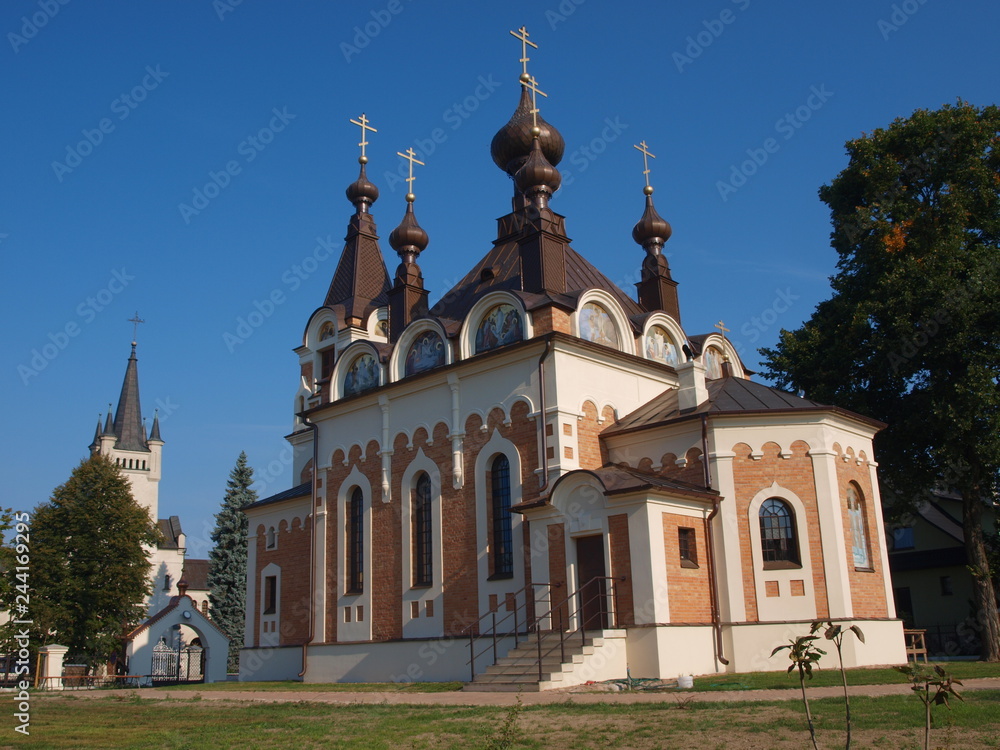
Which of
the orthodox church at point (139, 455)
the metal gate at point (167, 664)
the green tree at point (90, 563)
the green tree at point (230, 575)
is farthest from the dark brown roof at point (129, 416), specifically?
the metal gate at point (167, 664)

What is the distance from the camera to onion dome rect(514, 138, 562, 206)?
81.2 feet

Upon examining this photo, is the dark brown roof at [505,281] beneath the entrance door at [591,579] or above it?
above

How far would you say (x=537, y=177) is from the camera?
24734 millimetres

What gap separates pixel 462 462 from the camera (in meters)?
21.8

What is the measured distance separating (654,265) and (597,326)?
6.29m

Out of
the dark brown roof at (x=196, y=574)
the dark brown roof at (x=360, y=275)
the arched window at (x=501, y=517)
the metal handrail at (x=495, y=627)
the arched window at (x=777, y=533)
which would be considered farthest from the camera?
the dark brown roof at (x=196, y=574)

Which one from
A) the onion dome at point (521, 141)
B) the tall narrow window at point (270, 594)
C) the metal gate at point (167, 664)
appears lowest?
the metal gate at point (167, 664)

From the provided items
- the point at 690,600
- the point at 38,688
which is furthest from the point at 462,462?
the point at 38,688

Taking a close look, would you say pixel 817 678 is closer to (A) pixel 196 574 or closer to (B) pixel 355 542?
(B) pixel 355 542

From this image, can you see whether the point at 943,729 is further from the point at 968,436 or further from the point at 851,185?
the point at 851,185

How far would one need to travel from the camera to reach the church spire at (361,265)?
1265 inches

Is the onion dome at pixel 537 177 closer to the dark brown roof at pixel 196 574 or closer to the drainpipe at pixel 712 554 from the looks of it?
the drainpipe at pixel 712 554

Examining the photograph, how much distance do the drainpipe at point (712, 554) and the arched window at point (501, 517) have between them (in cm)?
441

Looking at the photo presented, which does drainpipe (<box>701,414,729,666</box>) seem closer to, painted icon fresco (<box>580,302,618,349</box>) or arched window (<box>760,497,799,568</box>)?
arched window (<box>760,497,799,568</box>)
